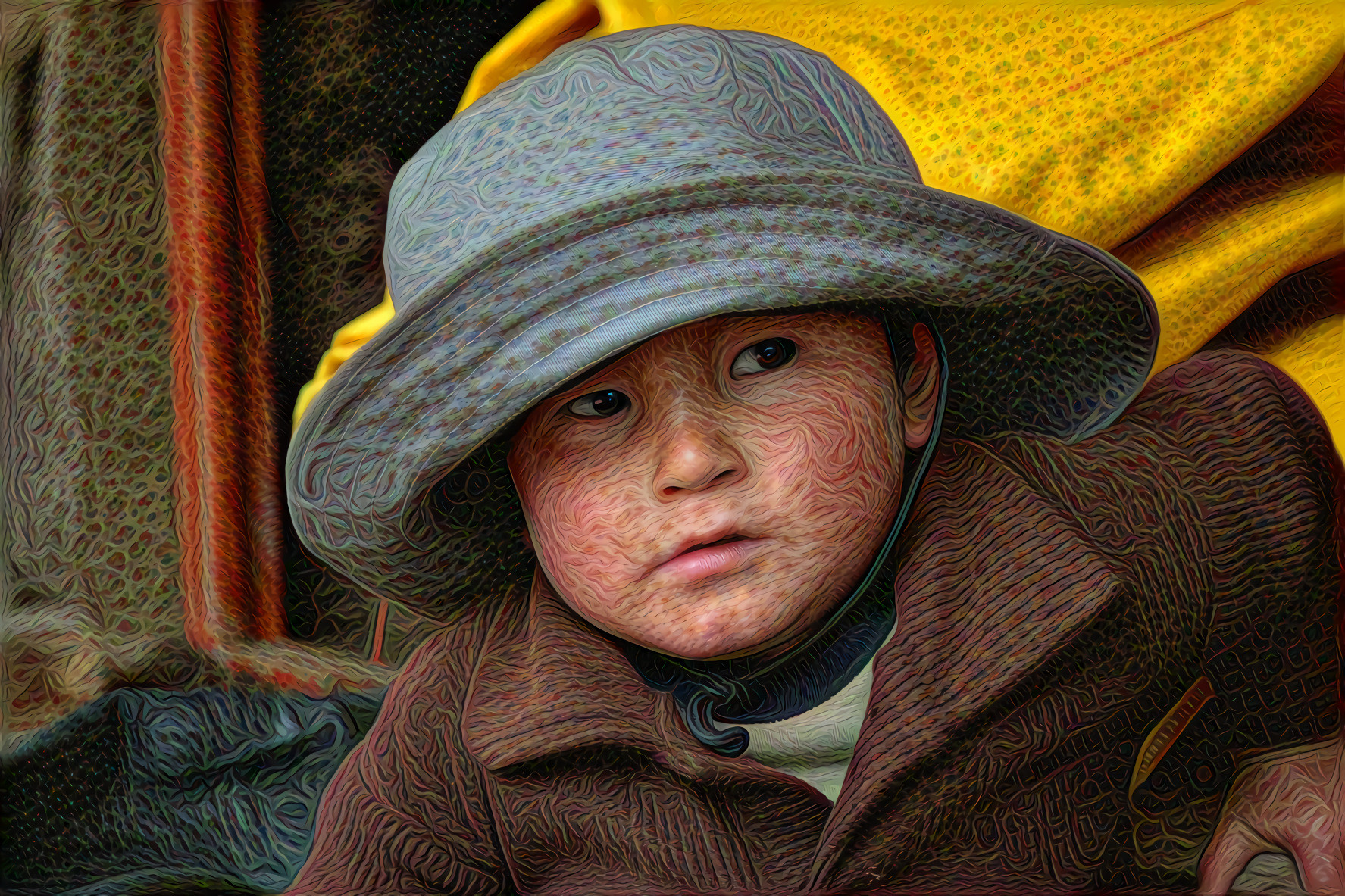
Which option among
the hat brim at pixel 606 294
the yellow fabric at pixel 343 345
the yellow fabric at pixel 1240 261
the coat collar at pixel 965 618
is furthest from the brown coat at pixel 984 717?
the yellow fabric at pixel 343 345

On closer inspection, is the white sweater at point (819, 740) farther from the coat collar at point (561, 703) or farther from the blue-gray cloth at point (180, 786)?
the blue-gray cloth at point (180, 786)

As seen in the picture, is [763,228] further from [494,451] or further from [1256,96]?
[1256,96]

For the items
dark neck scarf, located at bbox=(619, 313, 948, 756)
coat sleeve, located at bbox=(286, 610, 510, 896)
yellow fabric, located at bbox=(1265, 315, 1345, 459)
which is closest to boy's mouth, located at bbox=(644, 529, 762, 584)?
dark neck scarf, located at bbox=(619, 313, 948, 756)

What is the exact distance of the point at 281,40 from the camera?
61.2 inches

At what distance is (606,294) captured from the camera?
129 cm

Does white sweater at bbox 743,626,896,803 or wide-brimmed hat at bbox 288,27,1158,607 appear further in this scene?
white sweater at bbox 743,626,896,803

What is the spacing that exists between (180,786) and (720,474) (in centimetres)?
77

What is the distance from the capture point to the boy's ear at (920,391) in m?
1.46

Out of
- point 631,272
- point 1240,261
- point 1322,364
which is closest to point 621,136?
point 631,272

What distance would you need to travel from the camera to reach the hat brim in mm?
1286

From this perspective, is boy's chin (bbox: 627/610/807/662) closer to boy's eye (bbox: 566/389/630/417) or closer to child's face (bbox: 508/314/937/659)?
child's face (bbox: 508/314/937/659)

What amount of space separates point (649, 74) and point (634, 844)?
2.90 ft

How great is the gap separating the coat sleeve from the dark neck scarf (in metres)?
0.25

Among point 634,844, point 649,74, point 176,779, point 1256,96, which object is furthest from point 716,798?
point 1256,96
